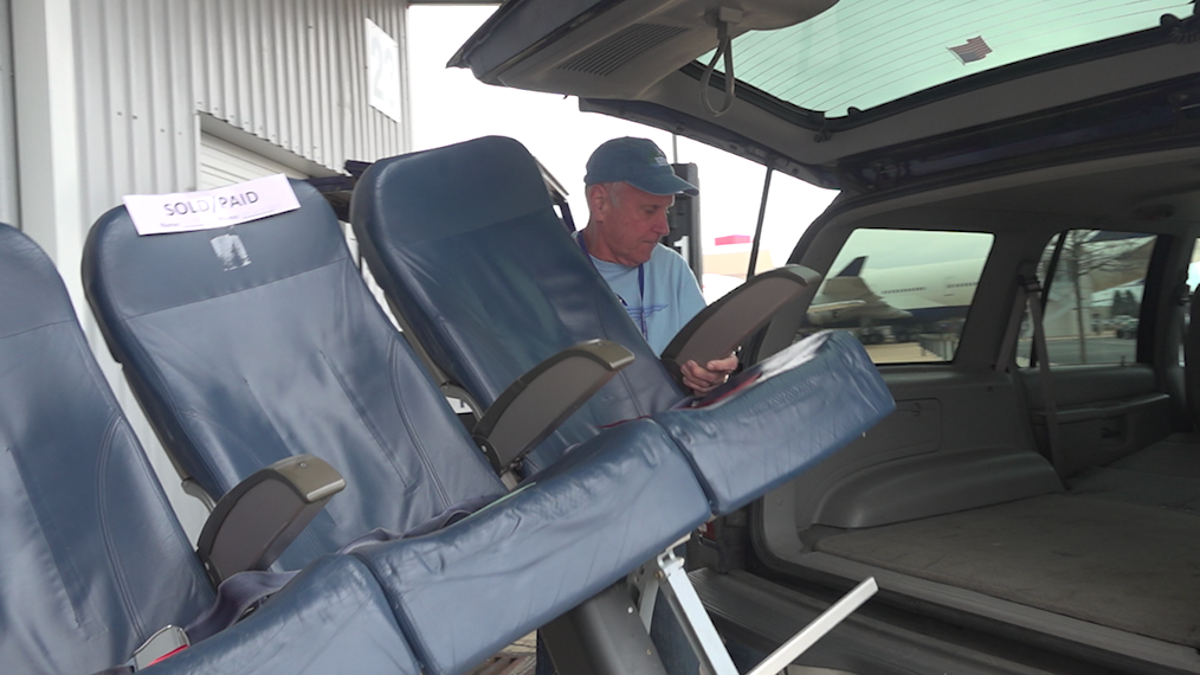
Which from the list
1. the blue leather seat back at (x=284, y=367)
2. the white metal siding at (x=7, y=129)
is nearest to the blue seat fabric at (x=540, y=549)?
the blue leather seat back at (x=284, y=367)

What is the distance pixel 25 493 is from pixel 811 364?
4.30 feet

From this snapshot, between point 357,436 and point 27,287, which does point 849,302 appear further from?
point 27,287

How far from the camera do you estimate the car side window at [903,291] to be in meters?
2.51

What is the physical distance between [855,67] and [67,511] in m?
1.91

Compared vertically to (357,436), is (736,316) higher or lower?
higher

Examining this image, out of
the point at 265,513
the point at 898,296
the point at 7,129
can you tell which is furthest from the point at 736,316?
the point at 7,129

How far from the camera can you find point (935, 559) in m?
2.05

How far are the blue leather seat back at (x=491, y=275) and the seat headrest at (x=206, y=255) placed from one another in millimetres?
124

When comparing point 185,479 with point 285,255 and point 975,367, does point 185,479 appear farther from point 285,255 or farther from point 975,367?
point 975,367

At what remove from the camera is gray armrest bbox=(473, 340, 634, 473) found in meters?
1.41

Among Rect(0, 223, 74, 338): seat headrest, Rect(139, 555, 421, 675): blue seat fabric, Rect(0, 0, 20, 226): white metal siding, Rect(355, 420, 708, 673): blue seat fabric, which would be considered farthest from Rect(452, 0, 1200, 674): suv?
Rect(0, 0, 20, 226): white metal siding

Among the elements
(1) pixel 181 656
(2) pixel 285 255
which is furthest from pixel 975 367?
(1) pixel 181 656

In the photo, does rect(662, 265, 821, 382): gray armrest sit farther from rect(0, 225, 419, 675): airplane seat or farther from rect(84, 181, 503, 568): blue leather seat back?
rect(0, 225, 419, 675): airplane seat

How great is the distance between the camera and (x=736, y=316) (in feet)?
6.56
